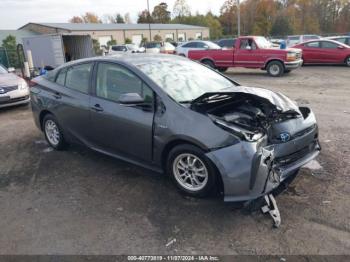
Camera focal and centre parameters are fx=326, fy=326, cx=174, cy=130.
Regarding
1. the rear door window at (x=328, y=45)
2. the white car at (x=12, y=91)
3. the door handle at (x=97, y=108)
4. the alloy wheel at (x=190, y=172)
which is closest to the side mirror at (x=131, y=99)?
the door handle at (x=97, y=108)

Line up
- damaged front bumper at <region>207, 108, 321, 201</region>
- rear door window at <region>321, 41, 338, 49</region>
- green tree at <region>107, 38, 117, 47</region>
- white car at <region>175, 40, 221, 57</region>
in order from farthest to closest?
green tree at <region>107, 38, 117, 47</region>
white car at <region>175, 40, 221, 57</region>
rear door window at <region>321, 41, 338, 49</region>
damaged front bumper at <region>207, 108, 321, 201</region>

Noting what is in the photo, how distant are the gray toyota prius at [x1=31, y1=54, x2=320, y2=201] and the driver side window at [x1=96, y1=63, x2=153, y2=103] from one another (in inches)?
0.5

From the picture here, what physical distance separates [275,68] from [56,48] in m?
11.6

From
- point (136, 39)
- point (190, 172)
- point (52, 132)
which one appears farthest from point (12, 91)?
point (136, 39)

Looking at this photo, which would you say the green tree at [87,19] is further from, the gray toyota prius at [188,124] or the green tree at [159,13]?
the gray toyota prius at [188,124]

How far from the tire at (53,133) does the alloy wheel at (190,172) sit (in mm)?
2405

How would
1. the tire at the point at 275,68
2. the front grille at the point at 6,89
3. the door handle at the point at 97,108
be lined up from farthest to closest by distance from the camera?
the tire at the point at 275,68 < the front grille at the point at 6,89 < the door handle at the point at 97,108

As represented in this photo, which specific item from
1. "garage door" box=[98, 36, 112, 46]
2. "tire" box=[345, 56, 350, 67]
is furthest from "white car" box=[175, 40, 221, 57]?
"garage door" box=[98, 36, 112, 46]

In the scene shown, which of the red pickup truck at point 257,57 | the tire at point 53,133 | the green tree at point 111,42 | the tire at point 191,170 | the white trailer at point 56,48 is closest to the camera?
the tire at point 191,170

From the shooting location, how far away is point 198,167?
11.6 ft

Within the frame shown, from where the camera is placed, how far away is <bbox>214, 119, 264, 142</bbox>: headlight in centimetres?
319

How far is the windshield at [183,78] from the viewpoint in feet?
12.8

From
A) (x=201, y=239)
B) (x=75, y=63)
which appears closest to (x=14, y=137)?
(x=75, y=63)

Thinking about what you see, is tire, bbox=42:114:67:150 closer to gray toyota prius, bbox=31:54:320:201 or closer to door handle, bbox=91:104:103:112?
A: gray toyota prius, bbox=31:54:320:201
